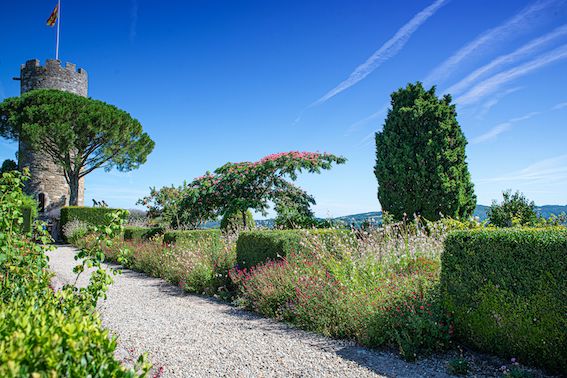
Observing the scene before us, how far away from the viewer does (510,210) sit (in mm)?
11508

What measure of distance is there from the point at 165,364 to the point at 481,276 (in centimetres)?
309

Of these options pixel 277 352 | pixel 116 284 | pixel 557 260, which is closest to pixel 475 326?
pixel 557 260

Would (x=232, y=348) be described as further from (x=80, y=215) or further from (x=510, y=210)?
(x=80, y=215)

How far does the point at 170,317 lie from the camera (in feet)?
17.4

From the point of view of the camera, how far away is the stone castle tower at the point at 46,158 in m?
24.5

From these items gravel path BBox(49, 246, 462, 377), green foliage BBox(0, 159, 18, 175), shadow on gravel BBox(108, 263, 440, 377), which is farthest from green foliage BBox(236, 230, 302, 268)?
green foliage BBox(0, 159, 18, 175)

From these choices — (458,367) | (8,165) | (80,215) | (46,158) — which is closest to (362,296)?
(458,367)

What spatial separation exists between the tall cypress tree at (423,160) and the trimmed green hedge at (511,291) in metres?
7.86

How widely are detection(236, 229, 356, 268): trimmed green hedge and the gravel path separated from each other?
1.21 m

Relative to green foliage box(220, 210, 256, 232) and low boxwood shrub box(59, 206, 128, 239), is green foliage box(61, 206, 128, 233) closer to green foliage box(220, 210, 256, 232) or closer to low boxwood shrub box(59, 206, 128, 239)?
low boxwood shrub box(59, 206, 128, 239)

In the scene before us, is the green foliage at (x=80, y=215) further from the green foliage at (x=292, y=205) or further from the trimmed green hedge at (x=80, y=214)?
the green foliage at (x=292, y=205)

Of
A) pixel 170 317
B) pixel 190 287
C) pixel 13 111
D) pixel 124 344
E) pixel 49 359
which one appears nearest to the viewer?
pixel 49 359

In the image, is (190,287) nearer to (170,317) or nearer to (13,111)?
(170,317)

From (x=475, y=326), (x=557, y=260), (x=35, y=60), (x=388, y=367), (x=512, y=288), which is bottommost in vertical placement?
(x=388, y=367)
